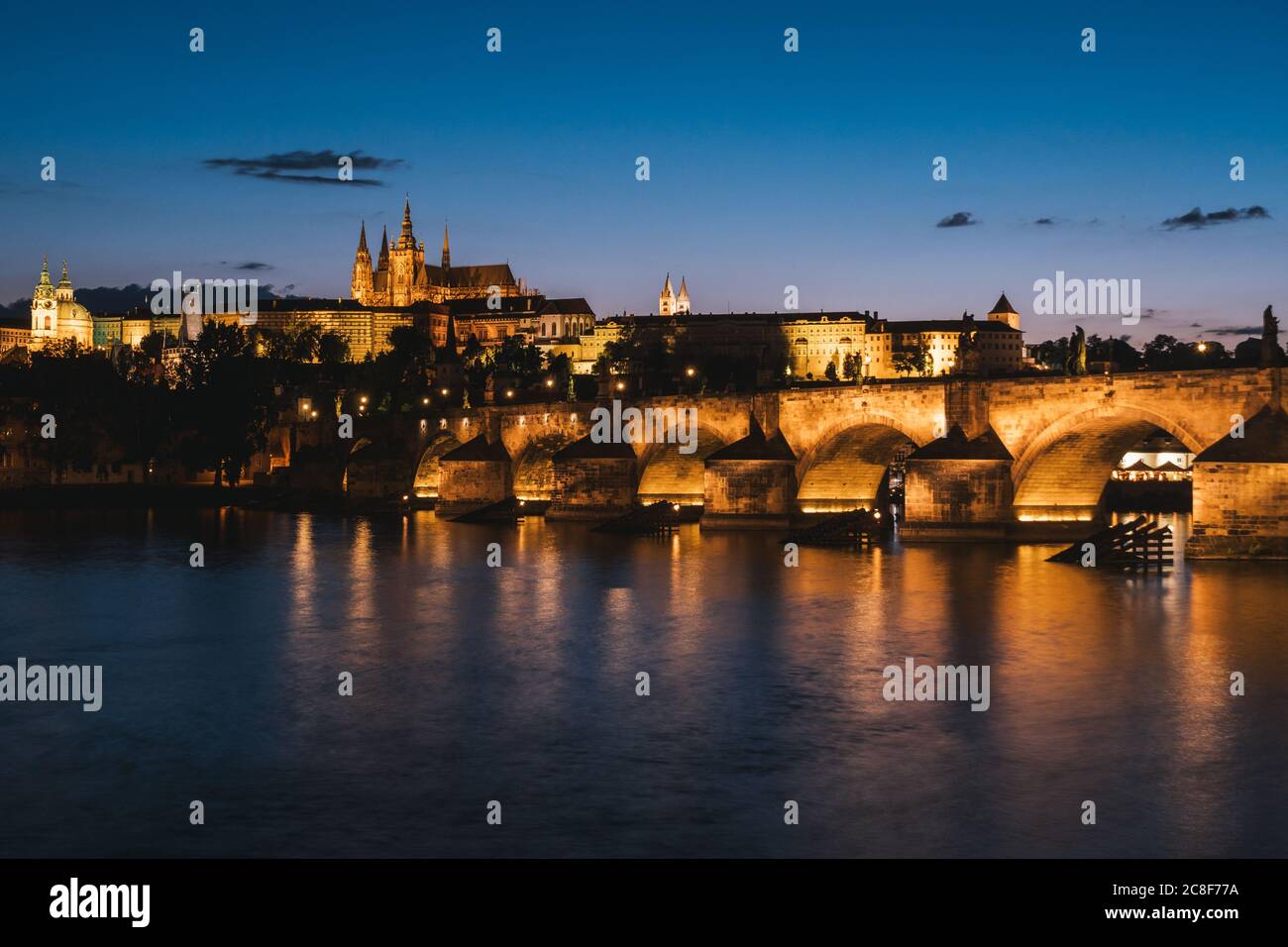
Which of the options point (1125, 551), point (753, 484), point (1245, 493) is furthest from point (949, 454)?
point (1245, 493)

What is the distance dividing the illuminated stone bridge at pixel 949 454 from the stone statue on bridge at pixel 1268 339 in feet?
1.90

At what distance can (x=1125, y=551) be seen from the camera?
116 ft

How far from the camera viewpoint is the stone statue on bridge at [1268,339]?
112 ft

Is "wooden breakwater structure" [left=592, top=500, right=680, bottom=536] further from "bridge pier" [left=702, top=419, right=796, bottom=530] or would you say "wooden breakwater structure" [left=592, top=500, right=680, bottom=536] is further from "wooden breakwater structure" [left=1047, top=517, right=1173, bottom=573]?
"wooden breakwater structure" [left=1047, top=517, right=1173, bottom=573]

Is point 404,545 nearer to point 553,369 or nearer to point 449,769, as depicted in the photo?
point 449,769

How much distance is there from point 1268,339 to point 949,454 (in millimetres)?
9455

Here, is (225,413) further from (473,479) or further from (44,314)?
(44,314)

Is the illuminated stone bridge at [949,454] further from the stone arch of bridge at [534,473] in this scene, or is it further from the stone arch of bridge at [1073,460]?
the stone arch of bridge at [534,473]

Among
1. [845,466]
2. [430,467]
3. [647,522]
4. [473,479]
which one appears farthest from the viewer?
[430,467]

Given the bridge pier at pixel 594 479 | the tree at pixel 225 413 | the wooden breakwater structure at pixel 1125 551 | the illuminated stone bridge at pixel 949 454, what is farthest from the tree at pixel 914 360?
the wooden breakwater structure at pixel 1125 551

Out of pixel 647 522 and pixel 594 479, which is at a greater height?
pixel 594 479
